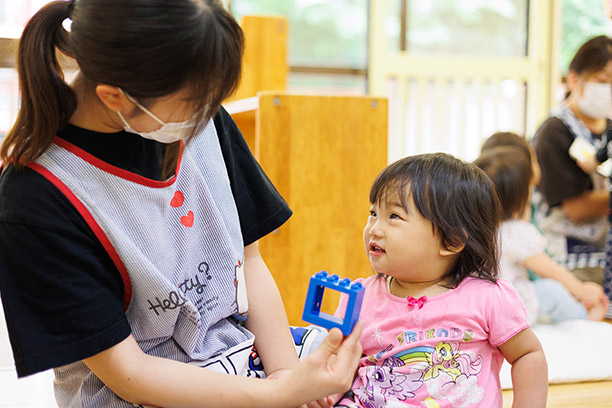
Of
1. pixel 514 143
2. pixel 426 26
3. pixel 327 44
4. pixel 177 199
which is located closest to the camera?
pixel 177 199

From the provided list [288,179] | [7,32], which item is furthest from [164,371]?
[288,179]

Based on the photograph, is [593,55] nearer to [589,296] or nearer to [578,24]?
[589,296]

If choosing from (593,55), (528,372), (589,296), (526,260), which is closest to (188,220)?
(528,372)

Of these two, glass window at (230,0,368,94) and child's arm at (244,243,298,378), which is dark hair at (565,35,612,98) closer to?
glass window at (230,0,368,94)

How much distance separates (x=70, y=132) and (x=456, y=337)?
59cm

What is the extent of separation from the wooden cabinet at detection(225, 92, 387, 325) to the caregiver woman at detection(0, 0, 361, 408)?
2.57 ft

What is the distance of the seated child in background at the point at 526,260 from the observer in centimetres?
183

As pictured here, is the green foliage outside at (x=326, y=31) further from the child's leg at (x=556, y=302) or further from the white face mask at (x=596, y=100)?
the child's leg at (x=556, y=302)

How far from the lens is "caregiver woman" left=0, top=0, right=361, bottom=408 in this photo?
68 centimetres

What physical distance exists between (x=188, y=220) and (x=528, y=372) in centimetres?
54

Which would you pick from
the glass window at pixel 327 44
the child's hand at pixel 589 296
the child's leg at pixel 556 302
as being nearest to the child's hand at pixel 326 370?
the child's leg at pixel 556 302

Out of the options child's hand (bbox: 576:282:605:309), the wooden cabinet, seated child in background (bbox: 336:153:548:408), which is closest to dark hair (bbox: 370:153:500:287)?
seated child in background (bbox: 336:153:548:408)

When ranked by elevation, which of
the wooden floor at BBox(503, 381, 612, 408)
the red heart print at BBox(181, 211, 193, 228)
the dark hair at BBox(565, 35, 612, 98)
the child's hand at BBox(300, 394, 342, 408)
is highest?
the dark hair at BBox(565, 35, 612, 98)

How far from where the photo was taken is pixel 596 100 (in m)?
2.48
